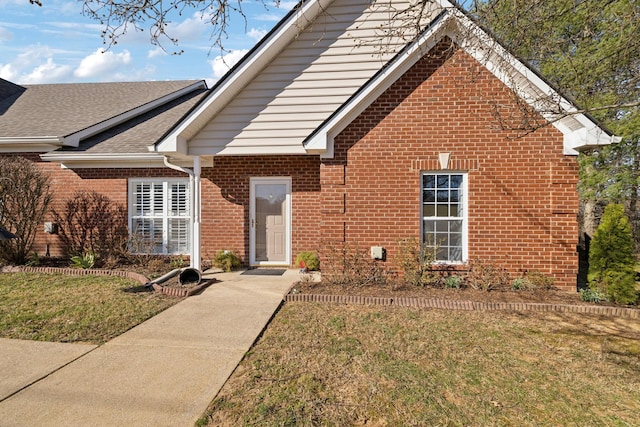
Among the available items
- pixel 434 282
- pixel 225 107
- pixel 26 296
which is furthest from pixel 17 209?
pixel 434 282

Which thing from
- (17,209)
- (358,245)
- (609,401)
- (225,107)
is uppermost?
(225,107)

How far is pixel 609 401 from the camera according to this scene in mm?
3373

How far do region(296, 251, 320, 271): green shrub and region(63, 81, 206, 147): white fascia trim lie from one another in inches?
295

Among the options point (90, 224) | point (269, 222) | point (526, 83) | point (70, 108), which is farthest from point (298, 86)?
point (70, 108)

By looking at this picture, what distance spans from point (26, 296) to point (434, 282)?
802 centimetres

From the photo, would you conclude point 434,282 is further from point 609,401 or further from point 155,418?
point 155,418

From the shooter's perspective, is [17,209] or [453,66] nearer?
[453,66]

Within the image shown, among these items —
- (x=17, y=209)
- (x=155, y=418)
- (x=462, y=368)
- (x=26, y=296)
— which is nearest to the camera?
(x=155, y=418)

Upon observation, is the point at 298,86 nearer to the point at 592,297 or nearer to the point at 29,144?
the point at 592,297

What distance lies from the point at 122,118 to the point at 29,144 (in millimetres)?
2681

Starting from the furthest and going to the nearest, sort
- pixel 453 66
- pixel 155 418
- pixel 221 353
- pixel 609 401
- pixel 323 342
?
pixel 453 66 < pixel 323 342 < pixel 221 353 < pixel 609 401 < pixel 155 418

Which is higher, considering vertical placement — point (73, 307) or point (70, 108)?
point (70, 108)

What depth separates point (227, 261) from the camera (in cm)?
904

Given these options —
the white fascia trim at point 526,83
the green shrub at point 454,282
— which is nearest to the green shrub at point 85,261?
the green shrub at point 454,282
